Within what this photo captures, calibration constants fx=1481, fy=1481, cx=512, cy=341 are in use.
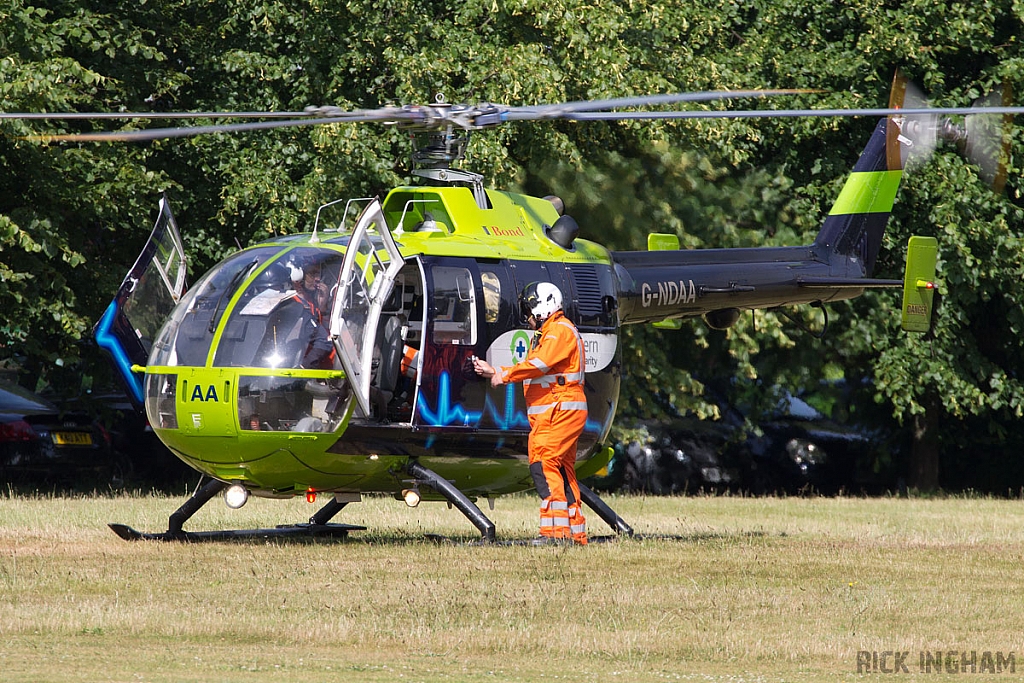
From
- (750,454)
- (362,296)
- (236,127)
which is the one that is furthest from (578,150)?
(236,127)

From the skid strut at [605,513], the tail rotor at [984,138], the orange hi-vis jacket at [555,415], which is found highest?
the tail rotor at [984,138]

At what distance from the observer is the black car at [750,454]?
75.3 feet

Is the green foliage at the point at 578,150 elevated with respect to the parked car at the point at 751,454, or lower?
elevated

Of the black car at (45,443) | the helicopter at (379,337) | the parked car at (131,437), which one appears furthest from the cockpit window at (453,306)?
the parked car at (131,437)

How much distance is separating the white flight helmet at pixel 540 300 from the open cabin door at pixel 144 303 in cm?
281

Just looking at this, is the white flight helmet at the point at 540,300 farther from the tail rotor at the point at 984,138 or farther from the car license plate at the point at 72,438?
the tail rotor at the point at 984,138

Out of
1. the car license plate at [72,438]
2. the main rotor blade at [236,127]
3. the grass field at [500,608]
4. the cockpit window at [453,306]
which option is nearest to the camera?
the grass field at [500,608]

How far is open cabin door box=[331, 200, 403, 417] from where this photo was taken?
1063cm

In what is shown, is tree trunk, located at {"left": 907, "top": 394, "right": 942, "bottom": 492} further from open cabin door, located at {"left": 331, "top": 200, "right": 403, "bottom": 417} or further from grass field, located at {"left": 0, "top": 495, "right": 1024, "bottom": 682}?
open cabin door, located at {"left": 331, "top": 200, "right": 403, "bottom": 417}

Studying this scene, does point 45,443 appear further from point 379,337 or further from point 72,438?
point 379,337

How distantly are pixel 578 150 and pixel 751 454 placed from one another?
6134 millimetres

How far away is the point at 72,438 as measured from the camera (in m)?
18.9

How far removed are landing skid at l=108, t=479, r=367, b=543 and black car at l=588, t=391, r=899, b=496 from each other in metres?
9.23

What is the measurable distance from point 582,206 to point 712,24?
3976 mm
